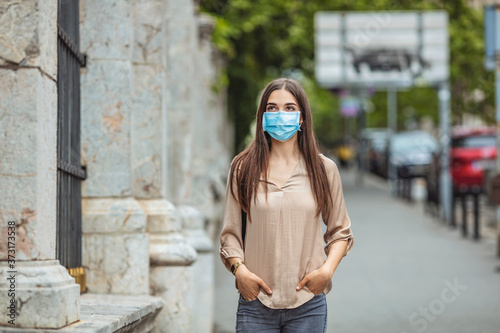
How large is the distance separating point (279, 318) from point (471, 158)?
22716 millimetres

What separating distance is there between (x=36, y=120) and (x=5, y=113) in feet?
0.45

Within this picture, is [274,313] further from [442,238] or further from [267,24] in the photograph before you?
[267,24]

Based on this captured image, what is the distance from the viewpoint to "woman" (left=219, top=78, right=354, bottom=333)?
13.7 ft

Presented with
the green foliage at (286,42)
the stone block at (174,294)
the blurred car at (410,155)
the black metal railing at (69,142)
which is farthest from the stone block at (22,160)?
the blurred car at (410,155)

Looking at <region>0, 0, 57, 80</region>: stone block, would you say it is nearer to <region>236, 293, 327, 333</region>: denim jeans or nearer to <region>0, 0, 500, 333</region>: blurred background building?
<region>0, 0, 500, 333</region>: blurred background building

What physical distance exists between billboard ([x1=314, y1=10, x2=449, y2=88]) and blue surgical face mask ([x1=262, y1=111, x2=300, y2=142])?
2372 centimetres

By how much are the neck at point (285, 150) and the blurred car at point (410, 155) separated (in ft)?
94.4

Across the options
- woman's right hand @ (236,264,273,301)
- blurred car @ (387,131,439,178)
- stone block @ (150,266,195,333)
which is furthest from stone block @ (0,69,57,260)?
blurred car @ (387,131,439,178)

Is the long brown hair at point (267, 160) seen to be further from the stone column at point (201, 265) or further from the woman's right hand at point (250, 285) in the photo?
the stone column at point (201, 265)

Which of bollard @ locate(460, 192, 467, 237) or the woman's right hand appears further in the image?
bollard @ locate(460, 192, 467, 237)

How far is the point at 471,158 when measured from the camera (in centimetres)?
2617

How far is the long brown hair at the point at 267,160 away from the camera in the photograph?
428cm

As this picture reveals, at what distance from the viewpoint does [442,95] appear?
23266 millimetres

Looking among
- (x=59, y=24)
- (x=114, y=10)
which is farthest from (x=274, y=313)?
(x=114, y=10)
